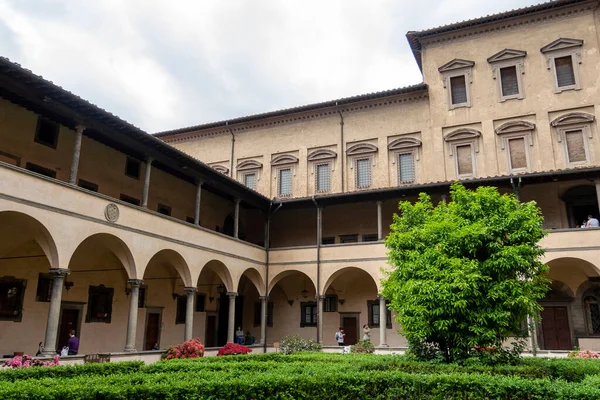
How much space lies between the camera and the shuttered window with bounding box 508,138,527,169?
24.7m

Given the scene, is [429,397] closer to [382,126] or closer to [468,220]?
[468,220]

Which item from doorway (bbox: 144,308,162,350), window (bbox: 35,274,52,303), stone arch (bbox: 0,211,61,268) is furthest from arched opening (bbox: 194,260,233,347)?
stone arch (bbox: 0,211,61,268)

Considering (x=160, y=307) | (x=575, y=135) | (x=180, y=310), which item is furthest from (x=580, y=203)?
(x=160, y=307)

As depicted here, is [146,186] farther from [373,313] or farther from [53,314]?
[373,313]

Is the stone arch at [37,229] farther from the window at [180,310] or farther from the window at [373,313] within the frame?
the window at [373,313]

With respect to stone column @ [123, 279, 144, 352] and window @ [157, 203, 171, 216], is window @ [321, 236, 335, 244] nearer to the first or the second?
window @ [157, 203, 171, 216]

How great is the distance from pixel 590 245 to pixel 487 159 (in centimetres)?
695

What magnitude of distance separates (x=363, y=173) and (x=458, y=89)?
6.79 meters

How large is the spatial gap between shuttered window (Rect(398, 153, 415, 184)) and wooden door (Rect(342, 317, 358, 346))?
796cm

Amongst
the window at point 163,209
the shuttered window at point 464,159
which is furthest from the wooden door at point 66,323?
the shuttered window at point 464,159

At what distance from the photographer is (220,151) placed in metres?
32.4

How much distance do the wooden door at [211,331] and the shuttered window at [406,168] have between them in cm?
1275

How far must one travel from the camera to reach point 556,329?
74.1 feet

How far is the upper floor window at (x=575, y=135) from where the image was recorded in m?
23.6
